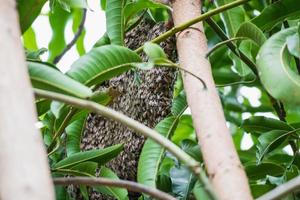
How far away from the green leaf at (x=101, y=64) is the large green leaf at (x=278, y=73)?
18cm

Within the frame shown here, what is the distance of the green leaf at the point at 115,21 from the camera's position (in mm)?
862

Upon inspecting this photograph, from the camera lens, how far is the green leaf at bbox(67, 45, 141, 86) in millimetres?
706

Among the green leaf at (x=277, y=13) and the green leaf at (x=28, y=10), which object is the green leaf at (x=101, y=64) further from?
the green leaf at (x=277, y=13)

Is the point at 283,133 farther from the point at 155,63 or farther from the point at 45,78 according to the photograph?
the point at 45,78

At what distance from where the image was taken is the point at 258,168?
94cm

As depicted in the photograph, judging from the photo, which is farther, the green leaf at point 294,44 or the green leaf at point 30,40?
the green leaf at point 30,40

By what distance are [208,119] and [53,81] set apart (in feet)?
0.54

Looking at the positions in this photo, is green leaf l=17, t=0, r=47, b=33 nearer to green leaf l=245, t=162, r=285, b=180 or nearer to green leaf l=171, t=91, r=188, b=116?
green leaf l=171, t=91, r=188, b=116

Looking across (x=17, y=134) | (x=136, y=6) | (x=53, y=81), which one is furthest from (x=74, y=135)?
(x=17, y=134)

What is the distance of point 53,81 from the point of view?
616 mm

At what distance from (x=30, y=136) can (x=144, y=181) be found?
1.20 ft

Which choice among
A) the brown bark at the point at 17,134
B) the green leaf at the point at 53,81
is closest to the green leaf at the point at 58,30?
the green leaf at the point at 53,81

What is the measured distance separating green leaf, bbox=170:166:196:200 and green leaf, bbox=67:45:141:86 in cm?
26

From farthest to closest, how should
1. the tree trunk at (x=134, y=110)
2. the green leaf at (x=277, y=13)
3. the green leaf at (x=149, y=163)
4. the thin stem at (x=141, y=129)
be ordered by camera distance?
the tree trunk at (x=134, y=110), the green leaf at (x=277, y=13), the green leaf at (x=149, y=163), the thin stem at (x=141, y=129)
